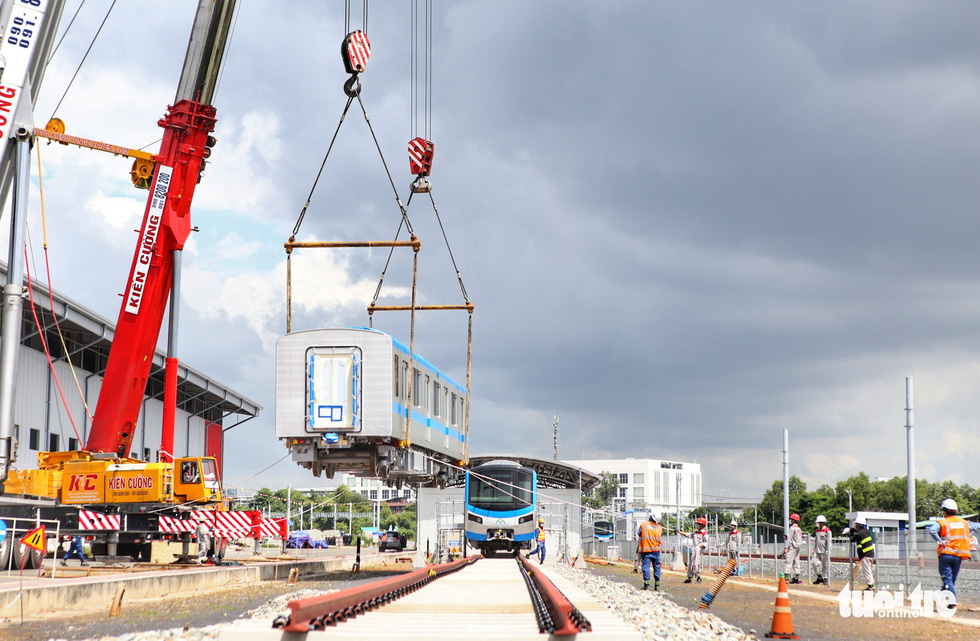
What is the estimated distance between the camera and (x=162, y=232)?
22172mm

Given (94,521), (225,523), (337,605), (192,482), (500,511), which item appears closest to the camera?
(337,605)

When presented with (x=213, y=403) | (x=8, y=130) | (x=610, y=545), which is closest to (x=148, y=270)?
(x=8, y=130)

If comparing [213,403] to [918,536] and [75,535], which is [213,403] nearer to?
[75,535]

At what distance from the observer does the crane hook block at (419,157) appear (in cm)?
2234

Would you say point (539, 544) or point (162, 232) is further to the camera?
point (539, 544)

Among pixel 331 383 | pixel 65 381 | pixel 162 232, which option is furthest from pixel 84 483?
pixel 65 381

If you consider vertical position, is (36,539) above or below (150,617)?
above

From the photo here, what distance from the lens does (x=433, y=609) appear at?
10930mm

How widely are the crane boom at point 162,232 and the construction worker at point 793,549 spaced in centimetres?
1441

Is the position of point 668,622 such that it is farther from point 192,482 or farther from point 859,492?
point 859,492

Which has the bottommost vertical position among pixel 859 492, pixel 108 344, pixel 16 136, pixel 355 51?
pixel 859 492

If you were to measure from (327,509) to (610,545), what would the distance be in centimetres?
11852

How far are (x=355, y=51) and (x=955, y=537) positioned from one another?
13.4 meters

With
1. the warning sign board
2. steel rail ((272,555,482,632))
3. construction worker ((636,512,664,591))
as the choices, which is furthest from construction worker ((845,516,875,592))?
the warning sign board
